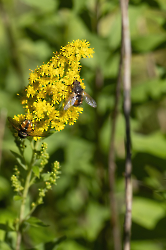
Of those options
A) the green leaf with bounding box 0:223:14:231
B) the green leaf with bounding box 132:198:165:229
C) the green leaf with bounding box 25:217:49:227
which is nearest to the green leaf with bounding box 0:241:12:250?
the green leaf with bounding box 0:223:14:231

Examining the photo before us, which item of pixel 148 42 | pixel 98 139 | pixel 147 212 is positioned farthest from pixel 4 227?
pixel 148 42

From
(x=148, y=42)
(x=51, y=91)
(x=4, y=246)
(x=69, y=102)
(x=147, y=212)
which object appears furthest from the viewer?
(x=147, y=212)

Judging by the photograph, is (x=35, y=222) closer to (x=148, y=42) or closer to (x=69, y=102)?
(x=69, y=102)

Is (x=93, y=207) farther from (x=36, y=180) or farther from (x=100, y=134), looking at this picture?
(x=36, y=180)

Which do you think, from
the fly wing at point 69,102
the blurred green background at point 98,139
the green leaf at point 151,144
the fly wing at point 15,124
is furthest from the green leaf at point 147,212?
the fly wing at point 15,124

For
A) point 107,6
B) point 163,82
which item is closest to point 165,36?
point 163,82

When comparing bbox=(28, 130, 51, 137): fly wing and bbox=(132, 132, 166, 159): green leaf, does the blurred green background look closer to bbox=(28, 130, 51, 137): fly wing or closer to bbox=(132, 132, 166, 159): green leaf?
bbox=(132, 132, 166, 159): green leaf

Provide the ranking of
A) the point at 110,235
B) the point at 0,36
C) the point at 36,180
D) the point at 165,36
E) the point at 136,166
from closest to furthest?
1. the point at 36,180
2. the point at 165,36
3. the point at 136,166
4. the point at 110,235
5. the point at 0,36

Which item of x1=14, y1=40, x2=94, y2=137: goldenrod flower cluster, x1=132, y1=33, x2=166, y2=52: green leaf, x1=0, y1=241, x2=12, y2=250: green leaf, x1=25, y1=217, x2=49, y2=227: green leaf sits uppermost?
x1=132, y1=33, x2=166, y2=52: green leaf
